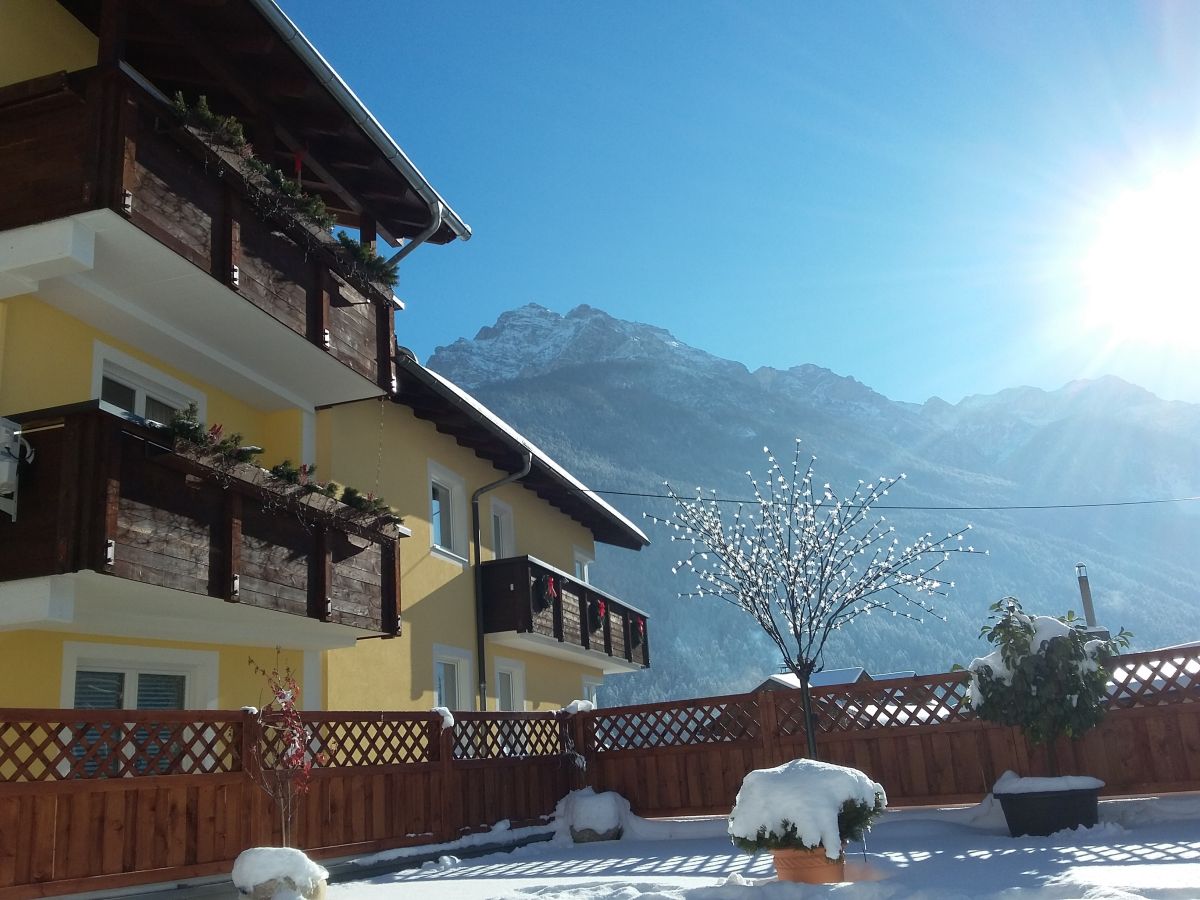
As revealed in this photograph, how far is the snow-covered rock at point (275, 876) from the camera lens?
633 cm

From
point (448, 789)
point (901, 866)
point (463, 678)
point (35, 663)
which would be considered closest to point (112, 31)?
point (35, 663)

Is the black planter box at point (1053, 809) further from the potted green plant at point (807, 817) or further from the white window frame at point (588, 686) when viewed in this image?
the white window frame at point (588, 686)

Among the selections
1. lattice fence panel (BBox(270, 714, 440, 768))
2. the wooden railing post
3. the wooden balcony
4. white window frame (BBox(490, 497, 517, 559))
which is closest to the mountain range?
the wooden balcony

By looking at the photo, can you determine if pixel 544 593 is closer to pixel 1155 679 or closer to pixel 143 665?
pixel 143 665

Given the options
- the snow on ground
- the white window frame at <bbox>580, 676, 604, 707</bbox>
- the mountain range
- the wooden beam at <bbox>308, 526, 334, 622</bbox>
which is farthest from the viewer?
the mountain range

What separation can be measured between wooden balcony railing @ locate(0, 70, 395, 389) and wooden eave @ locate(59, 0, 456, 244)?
2.71 ft

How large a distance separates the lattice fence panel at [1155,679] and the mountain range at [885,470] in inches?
2959

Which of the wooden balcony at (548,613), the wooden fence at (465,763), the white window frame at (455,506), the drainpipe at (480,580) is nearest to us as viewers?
the wooden fence at (465,763)

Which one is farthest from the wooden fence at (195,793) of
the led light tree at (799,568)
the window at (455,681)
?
the led light tree at (799,568)

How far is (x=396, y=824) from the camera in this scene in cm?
1002

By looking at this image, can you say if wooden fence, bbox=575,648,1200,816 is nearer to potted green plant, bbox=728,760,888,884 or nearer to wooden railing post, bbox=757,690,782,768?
wooden railing post, bbox=757,690,782,768

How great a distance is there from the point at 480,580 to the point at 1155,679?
9.10 metres

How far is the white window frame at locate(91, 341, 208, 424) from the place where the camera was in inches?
346

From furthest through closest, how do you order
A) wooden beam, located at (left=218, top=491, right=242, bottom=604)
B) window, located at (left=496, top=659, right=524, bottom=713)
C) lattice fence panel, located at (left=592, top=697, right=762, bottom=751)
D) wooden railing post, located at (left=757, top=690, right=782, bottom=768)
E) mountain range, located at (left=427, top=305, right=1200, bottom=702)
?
mountain range, located at (left=427, top=305, right=1200, bottom=702) < window, located at (left=496, top=659, right=524, bottom=713) < lattice fence panel, located at (left=592, top=697, right=762, bottom=751) < wooden railing post, located at (left=757, top=690, right=782, bottom=768) < wooden beam, located at (left=218, top=491, right=242, bottom=604)
